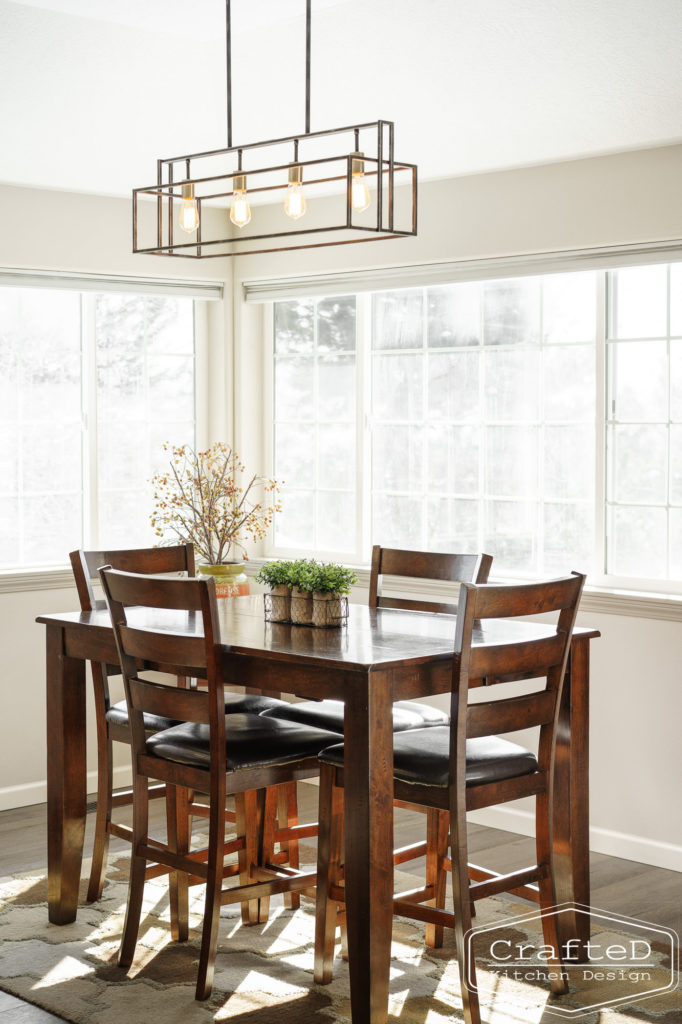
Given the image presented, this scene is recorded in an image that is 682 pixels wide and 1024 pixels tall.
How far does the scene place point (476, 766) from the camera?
9.71 ft

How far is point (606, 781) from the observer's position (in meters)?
4.38

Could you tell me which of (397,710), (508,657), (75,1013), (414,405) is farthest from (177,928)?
(414,405)

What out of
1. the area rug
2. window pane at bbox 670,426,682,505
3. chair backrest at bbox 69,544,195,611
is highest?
window pane at bbox 670,426,682,505

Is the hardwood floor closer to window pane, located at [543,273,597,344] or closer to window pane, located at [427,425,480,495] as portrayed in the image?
window pane, located at [427,425,480,495]

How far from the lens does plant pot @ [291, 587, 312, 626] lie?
3.37 meters

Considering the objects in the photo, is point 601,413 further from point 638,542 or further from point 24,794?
point 24,794

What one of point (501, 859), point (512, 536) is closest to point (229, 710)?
point (501, 859)

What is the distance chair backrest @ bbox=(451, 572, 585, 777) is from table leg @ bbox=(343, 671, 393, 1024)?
19cm

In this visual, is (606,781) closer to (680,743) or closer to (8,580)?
(680,743)

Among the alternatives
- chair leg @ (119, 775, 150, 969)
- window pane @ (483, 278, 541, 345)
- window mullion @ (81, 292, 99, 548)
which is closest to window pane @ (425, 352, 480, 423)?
window pane @ (483, 278, 541, 345)

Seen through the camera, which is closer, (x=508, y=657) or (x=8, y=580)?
(x=508, y=657)

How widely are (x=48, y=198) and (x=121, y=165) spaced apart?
1.57ft

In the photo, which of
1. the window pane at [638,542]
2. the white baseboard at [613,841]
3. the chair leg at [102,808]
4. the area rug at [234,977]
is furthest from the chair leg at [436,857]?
the window pane at [638,542]

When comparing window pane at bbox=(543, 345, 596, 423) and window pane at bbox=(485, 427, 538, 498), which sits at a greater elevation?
window pane at bbox=(543, 345, 596, 423)
